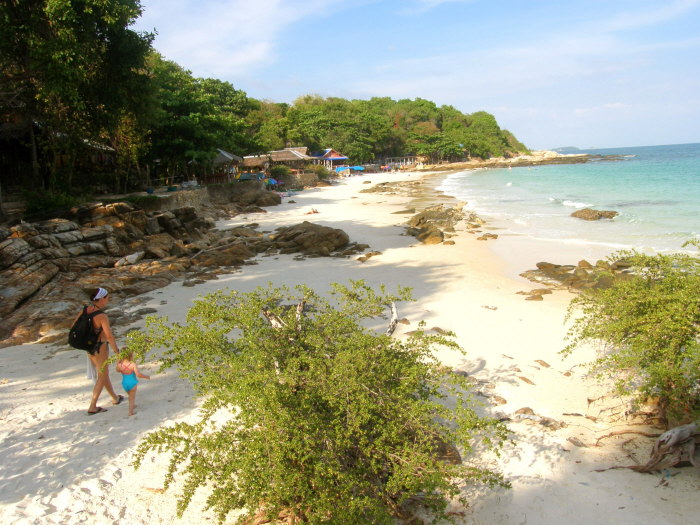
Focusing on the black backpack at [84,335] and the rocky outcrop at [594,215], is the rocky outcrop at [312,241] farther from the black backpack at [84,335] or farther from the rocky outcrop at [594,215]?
the rocky outcrop at [594,215]

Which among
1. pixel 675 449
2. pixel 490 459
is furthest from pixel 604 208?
pixel 490 459

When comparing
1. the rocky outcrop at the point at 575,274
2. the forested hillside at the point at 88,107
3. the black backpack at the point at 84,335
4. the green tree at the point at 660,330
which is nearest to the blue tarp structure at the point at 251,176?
the forested hillside at the point at 88,107

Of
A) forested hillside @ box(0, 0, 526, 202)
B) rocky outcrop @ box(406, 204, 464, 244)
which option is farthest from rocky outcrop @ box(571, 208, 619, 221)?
forested hillside @ box(0, 0, 526, 202)

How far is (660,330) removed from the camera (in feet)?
16.8

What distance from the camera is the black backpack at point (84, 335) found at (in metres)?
5.26

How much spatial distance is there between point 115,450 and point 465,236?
1658cm

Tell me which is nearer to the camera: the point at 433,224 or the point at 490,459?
the point at 490,459

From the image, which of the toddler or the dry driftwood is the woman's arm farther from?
the dry driftwood

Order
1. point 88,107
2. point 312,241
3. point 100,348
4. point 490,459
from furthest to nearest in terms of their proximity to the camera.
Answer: point 312,241 < point 88,107 < point 100,348 < point 490,459

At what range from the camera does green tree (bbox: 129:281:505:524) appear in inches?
130

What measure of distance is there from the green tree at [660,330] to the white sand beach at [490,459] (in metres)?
0.65

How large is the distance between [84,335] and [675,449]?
6.74 m

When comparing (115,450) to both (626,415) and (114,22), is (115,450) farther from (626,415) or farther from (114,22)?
(114,22)

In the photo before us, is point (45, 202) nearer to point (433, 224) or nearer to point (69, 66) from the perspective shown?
point (69, 66)
